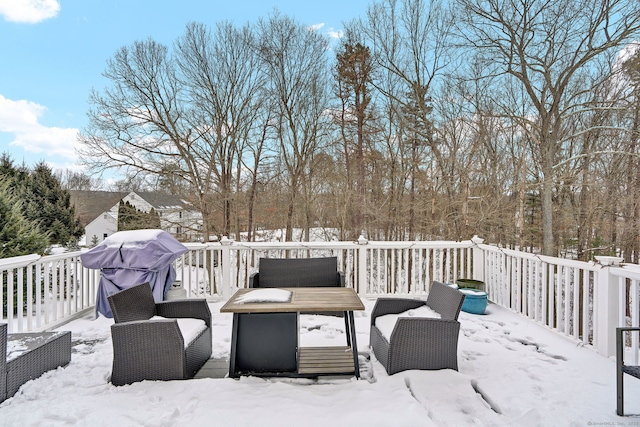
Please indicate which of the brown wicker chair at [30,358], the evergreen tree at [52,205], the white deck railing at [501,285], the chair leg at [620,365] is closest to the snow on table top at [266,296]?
the brown wicker chair at [30,358]

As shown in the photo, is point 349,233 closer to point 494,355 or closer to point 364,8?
point 364,8

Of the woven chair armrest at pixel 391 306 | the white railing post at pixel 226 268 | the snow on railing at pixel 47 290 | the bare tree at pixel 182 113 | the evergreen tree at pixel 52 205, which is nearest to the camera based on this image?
the woven chair armrest at pixel 391 306

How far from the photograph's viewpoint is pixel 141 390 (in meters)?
2.35

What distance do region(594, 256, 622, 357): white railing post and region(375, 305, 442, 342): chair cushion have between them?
1.46 meters

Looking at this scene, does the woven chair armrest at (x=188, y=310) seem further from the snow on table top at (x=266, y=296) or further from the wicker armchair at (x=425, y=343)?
the wicker armchair at (x=425, y=343)

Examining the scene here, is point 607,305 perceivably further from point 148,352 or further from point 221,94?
point 221,94

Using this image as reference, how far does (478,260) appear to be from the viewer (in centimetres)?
511

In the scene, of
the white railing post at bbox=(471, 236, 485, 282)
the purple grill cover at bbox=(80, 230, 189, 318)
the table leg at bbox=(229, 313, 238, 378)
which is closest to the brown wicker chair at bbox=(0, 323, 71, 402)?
the purple grill cover at bbox=(80, 230, 189, 318)

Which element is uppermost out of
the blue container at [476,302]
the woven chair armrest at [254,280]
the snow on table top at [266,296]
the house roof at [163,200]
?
the house roof at [163,200]

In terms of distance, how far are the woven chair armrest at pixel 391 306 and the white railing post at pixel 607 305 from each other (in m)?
1.50

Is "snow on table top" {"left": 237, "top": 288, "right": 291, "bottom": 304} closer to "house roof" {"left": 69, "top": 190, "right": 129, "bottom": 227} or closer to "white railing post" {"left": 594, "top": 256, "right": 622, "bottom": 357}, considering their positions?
"white railing post" {"left": 594, "top": 256, "right": 622, "bottom": 357}

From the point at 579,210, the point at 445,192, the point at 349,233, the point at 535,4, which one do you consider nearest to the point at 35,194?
the point at 349,233

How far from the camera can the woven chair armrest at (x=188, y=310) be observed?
2.96 metres

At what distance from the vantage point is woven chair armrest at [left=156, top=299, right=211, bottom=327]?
9.73ft
